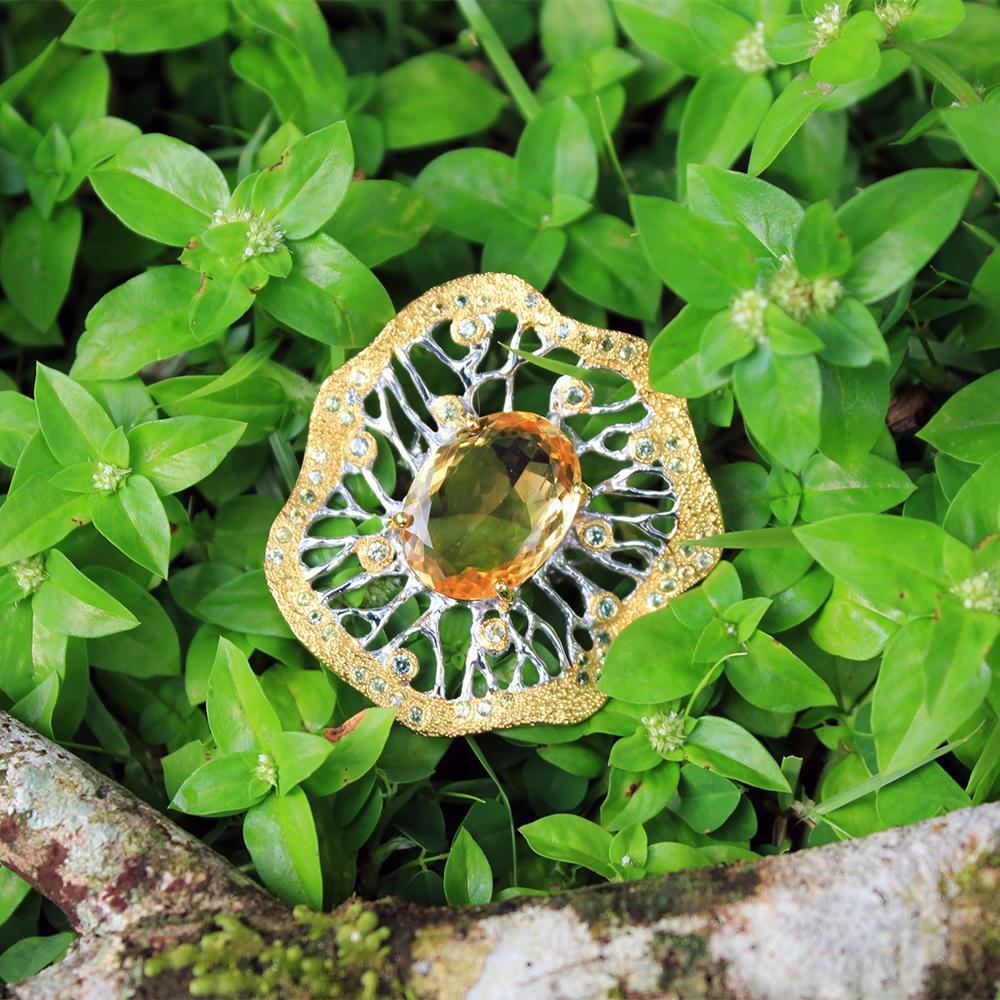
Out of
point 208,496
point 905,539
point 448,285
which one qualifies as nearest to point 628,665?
point 905,539

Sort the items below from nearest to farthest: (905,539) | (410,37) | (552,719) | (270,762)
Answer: (905,539) < (270,762) < (552,719) < (410,37)

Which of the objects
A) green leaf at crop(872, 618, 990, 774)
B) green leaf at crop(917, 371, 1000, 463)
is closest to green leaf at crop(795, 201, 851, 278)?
green leaf at crop(917, 371, 1000, 463)

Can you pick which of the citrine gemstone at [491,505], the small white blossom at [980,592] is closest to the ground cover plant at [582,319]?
the small white blossom at [980,592]

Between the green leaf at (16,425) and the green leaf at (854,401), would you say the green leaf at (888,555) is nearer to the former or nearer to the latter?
the green leaf at (854,401)

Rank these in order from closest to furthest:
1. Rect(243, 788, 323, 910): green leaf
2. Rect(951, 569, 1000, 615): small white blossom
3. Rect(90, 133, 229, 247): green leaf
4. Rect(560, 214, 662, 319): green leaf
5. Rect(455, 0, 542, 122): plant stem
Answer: Rect(951, 569, 1000, 615): small white blossom
Rect(243, 788, 323, 910): green leaf
Rect(90, 133, 229, 247): green leaf
Rect(560, 214, 662, 319): green leaf
Rect(455, 0, 542, 122): plant stem

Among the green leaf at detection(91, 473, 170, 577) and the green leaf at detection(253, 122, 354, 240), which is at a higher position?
the green leaf at detection(253, 122, 354, 240)

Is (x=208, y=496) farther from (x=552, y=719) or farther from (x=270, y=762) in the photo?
(x=552, y=719)

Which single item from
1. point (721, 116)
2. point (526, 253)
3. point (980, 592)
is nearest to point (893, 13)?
point (721, 116)

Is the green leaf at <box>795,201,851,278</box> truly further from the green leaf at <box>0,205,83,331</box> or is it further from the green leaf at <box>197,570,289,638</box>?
the green leaf at <box>0,205,83,331</box>
